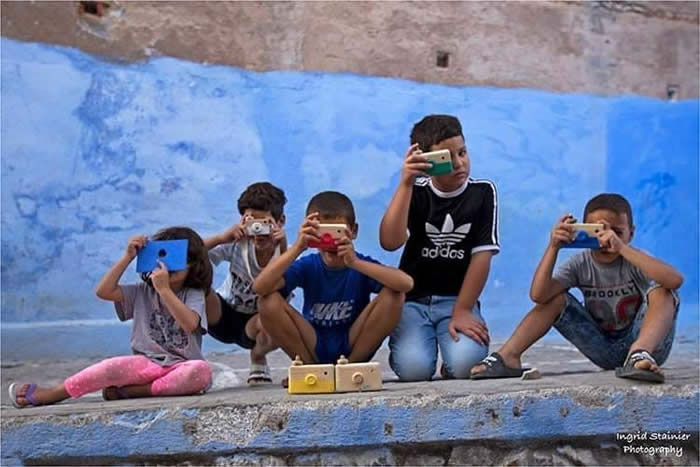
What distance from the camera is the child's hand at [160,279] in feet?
11.0

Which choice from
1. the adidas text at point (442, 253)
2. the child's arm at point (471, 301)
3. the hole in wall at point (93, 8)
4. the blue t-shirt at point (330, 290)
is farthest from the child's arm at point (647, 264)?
the hole in wall at point (93, 8)

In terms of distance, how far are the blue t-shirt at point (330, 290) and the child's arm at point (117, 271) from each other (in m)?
0.54

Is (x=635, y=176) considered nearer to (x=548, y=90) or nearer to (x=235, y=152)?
(x=548, y=90)

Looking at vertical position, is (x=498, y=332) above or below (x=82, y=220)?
below

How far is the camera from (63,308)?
21.5 feet

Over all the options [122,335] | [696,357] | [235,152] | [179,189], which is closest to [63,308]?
[122,335]

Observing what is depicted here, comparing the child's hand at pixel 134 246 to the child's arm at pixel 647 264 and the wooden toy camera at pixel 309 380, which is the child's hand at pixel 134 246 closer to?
the wooden toy camera at pixel 309 380

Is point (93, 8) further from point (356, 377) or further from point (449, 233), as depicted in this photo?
point (356, 377)

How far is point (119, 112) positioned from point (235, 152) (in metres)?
0.86

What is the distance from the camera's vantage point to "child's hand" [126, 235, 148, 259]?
135 inches

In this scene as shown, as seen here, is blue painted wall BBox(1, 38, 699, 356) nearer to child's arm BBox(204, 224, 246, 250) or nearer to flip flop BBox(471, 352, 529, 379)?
child's arm BBox(204, 224, 246, 250)

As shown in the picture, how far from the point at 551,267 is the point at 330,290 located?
79 centimetres

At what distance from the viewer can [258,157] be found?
284 inches

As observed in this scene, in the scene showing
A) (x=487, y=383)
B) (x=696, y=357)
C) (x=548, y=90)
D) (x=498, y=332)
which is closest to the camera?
(x=487, y=383)
